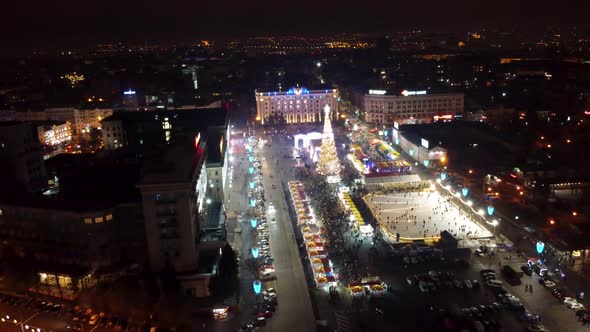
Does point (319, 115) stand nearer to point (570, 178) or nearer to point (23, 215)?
point (570, 178)

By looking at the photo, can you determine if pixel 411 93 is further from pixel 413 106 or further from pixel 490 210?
pixel 490 210

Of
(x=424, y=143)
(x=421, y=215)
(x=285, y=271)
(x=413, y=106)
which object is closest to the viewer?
(x=285, y=271)

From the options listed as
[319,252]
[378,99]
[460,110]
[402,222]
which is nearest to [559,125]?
[460,110]

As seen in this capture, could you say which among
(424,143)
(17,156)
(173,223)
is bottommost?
(424,143)

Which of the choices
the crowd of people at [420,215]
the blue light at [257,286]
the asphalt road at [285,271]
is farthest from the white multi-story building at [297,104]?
the blue light at [257,286]

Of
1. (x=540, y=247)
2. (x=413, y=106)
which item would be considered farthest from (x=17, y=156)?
(x=413, y=106)

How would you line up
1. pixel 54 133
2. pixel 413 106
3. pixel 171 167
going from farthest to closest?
pixel 413 106 < pixel 54 133 < pixel 171 167
